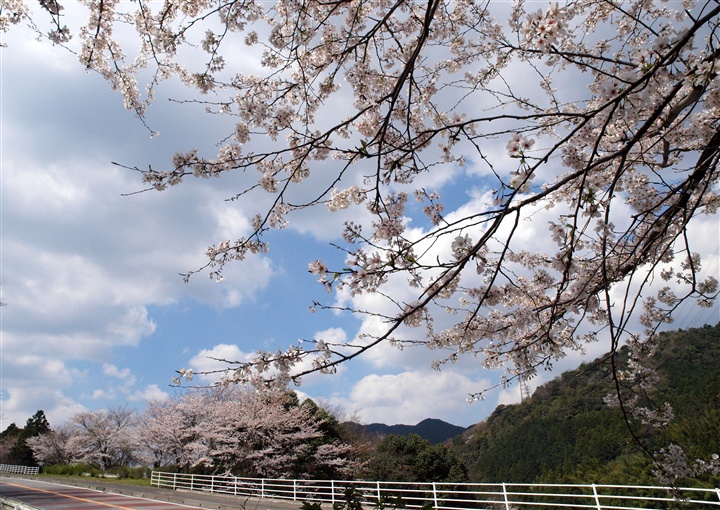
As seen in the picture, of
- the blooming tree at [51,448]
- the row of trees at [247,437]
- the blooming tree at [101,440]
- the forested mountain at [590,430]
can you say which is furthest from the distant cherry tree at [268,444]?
the blooming tree at [51,448]

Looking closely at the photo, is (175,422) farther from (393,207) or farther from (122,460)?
(393,207)

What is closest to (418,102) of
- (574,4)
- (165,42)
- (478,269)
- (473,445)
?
(574,4)

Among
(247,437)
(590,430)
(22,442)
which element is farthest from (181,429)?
(22,442)

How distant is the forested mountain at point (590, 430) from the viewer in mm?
12984

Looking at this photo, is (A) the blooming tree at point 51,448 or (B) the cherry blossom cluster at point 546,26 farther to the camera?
(A) the blooming tree at point 51,448

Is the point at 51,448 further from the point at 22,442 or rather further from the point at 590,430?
the point at 590,430

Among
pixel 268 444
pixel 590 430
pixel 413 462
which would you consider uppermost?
pixel 268 444

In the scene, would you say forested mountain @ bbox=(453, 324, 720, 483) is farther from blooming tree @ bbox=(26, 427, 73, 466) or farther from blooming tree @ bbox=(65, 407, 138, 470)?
blooming tree @ bbox=(26, 427, 73, 466)

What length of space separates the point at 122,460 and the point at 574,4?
129ft

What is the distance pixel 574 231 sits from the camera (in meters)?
1.98

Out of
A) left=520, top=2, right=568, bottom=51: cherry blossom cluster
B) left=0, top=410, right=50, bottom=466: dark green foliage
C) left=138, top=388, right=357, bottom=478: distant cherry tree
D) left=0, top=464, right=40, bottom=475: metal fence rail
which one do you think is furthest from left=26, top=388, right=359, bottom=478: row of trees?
left=0, top=410, right=50, bottom=466: dark green foliage

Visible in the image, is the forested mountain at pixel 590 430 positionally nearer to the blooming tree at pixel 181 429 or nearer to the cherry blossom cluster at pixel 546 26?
the cherry blossom cluster at pixel 546 26

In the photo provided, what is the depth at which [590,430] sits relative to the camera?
Result: 24.0 meters

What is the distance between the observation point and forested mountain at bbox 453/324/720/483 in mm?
12984
